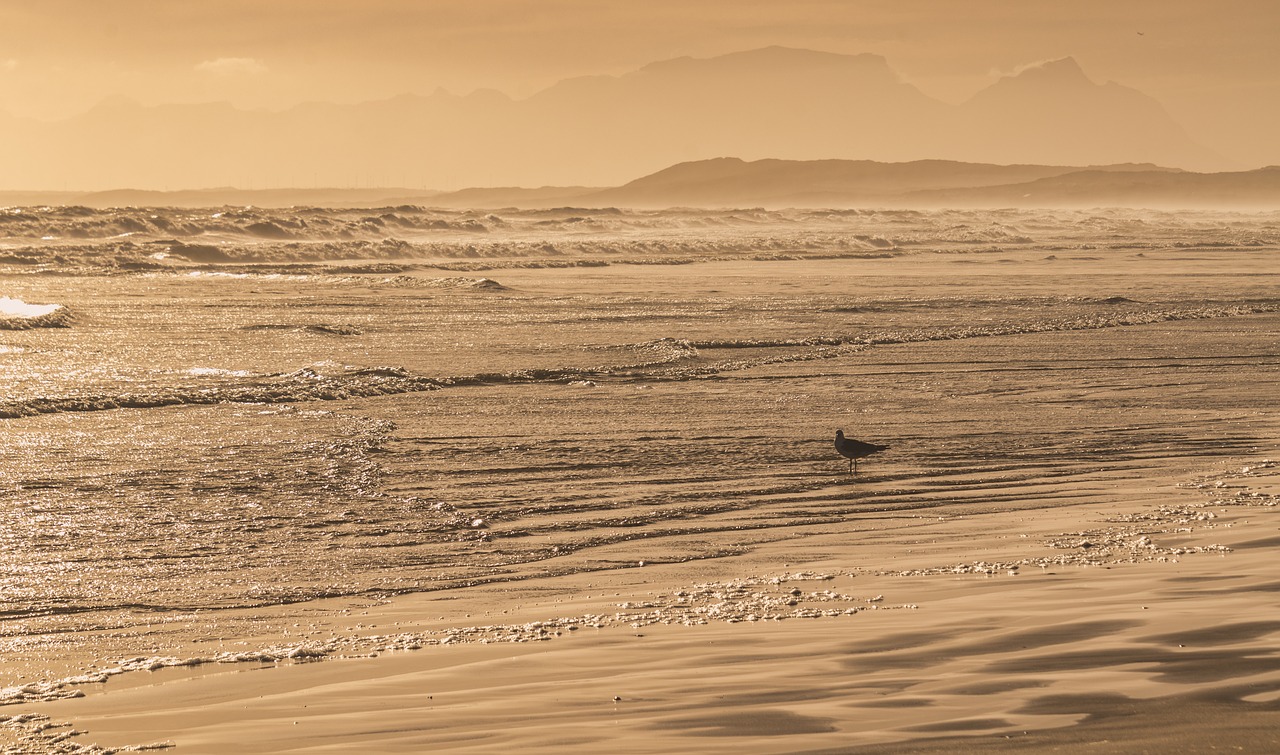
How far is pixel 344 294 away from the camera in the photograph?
97.0 feet

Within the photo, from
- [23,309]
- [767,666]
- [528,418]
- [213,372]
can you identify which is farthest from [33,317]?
[767,666]

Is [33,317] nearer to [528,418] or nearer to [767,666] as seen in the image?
[528,418]

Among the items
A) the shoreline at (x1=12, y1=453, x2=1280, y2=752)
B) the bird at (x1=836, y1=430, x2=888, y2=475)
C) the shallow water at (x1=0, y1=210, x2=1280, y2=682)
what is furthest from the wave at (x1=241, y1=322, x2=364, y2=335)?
the shoreline at (x1=12, y1=453, x2=1280, y2=752)

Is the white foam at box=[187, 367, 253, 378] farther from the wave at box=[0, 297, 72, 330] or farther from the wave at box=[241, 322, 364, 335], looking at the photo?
the wave at box=[0, 297, 72, 330]

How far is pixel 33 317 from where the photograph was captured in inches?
862

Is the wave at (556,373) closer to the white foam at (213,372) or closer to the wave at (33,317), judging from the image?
the white foam at (213,372)

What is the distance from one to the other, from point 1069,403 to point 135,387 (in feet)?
35.9

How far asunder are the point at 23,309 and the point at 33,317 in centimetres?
197

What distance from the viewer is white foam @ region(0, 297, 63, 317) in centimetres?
2255

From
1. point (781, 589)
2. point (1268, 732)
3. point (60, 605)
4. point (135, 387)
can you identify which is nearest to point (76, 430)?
point (135, 387)

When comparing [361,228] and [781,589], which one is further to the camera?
[361,228]

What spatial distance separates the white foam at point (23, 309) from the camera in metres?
22.5

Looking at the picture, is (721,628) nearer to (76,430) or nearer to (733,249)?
(76,430)

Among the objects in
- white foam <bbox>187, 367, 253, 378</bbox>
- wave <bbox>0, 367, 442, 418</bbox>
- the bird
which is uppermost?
white foam <bbox>187, 367, 253, 378</bbox>
